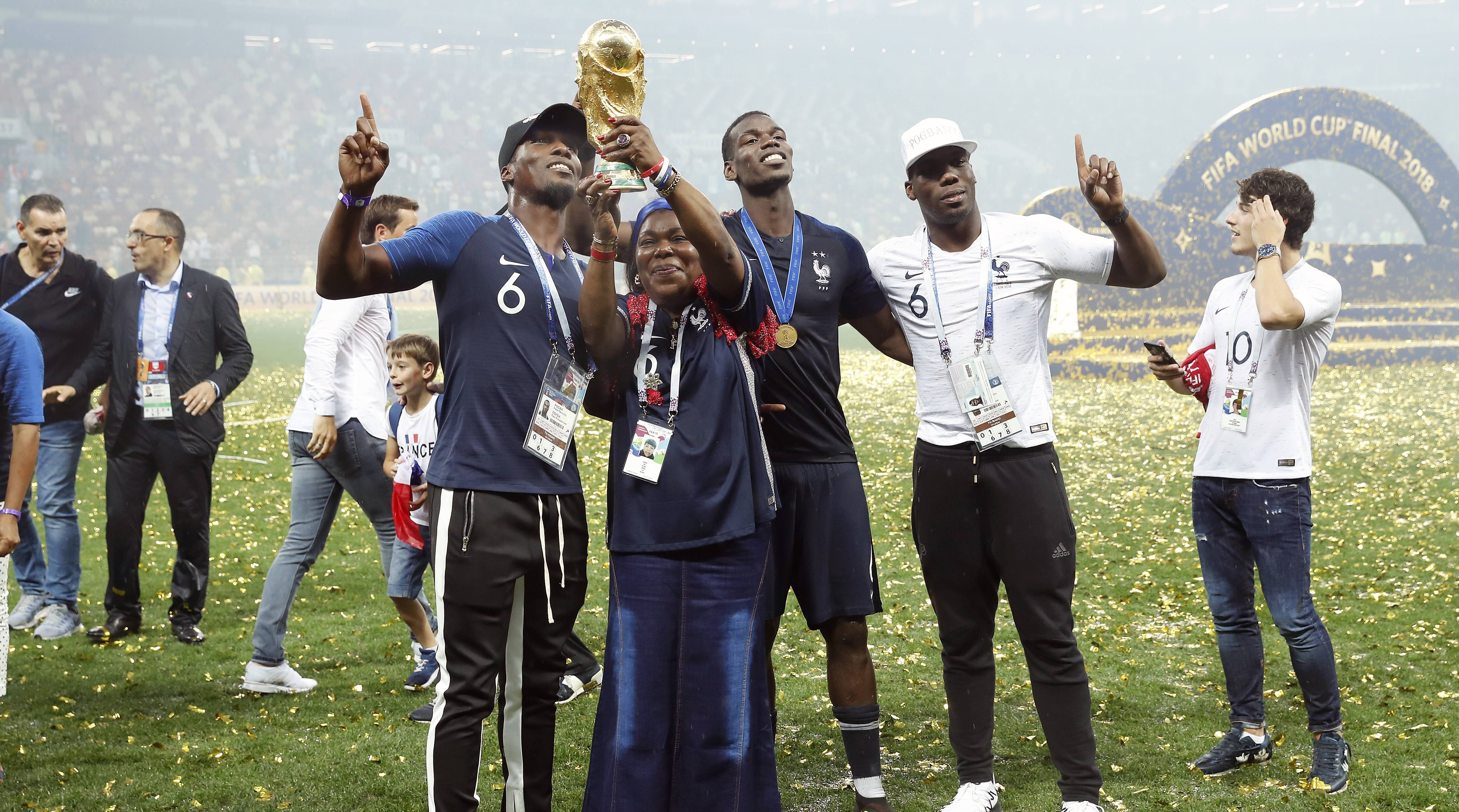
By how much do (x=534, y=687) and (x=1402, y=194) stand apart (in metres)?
25.4

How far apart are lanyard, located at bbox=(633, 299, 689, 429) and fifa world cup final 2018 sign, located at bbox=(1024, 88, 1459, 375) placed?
55.2 ft

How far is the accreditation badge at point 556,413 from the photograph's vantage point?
2.96 m

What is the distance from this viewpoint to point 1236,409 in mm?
3936

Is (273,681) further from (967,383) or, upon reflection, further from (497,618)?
(967,383)

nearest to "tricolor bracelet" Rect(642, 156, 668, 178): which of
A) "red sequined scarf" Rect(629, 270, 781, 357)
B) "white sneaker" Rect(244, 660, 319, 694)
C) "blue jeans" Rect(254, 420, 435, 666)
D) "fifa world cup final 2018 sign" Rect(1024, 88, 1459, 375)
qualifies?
"red sequined scarf" Rect(629, 270, 781, 357)

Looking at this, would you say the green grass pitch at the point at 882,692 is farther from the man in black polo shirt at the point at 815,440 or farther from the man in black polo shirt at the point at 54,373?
the man in black polo shirt at the point at 815,440

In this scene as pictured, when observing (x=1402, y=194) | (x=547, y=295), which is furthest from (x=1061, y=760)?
(x=1402, y=194)

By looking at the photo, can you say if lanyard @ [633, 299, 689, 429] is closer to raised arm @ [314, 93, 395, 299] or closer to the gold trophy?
the gold trophy

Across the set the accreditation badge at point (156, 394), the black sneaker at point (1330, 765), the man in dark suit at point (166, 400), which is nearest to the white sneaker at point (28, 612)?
the man in dark suit at point (166, 400)

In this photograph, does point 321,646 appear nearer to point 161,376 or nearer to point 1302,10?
point 161,376

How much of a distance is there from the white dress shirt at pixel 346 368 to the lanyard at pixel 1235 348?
335cm

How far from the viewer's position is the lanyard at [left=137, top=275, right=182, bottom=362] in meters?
5.88

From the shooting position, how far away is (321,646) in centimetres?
605

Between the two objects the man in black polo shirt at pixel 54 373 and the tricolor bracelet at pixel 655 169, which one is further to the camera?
the man in black polo shirt at pixel 54 373
